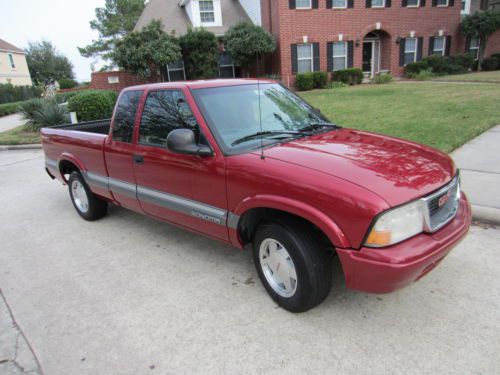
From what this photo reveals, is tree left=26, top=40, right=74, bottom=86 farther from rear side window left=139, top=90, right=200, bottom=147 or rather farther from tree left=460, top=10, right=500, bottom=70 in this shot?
rear side window left=139, top=90, right=200, bottom=147

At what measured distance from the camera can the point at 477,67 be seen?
1024 inches

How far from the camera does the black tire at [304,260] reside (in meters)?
2.72

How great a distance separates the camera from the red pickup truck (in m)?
2.43

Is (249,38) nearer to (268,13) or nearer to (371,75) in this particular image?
(268,13)

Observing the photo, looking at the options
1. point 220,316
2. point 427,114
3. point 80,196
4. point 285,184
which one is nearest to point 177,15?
point 427,114

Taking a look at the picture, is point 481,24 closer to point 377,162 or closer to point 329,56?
point 329,56

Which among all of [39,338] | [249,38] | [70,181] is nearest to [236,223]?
[39,338]

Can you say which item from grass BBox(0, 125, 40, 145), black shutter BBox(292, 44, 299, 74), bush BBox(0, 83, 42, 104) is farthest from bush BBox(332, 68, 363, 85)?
bush BBox(0, 83, 42, 104)

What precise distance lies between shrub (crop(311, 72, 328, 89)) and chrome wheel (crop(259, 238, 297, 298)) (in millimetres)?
19012

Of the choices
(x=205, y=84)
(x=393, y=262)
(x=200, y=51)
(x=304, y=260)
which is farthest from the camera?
(x=200, y=51)

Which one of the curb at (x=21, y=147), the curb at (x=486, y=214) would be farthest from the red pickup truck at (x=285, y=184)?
the curb at (x=21, y=147)

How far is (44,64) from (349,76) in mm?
55548

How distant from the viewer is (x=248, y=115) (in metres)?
3.54

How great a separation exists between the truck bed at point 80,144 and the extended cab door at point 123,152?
21 centimetres
